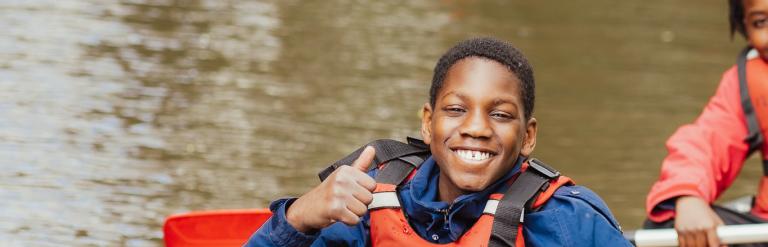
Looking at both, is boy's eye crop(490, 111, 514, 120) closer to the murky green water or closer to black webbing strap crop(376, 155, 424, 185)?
black webbing strap crop(376, 155, 424, 185)

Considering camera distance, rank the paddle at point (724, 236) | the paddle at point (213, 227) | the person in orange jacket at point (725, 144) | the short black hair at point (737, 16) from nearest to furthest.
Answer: the paddle at point (724, 236), the paddle at point (213, 227), the person in orange jacket at point (725, 144), the short black hair at point (737, 16)

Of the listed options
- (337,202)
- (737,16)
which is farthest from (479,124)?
(737,16)

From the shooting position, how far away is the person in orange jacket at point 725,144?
13.3 feet

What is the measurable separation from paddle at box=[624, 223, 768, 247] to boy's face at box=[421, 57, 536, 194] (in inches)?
38.1

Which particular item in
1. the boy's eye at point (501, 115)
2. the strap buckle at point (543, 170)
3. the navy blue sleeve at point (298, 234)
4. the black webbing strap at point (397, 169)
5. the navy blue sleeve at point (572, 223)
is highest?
the boy's eye at point (501, 115)

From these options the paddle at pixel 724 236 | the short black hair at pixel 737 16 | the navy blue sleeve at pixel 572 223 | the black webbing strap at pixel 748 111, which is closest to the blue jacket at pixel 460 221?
the navy blue sleeve at pixel 572 223

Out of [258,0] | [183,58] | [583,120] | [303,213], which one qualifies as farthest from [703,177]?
[258,0]

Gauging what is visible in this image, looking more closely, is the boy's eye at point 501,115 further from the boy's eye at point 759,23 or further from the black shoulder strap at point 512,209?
the boy's eye at point 759,23

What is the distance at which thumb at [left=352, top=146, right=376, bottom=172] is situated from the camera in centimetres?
279

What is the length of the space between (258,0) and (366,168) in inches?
355

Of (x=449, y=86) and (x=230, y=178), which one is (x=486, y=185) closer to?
(x=449, y=86)

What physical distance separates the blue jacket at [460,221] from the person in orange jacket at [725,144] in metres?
1.24

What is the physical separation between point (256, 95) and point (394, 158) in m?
4.90

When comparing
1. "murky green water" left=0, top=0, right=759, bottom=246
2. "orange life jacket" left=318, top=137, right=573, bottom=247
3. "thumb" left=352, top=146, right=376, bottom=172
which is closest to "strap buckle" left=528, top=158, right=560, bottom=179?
"orange life jacket" left=318, top=137, right=573, bottom=247
